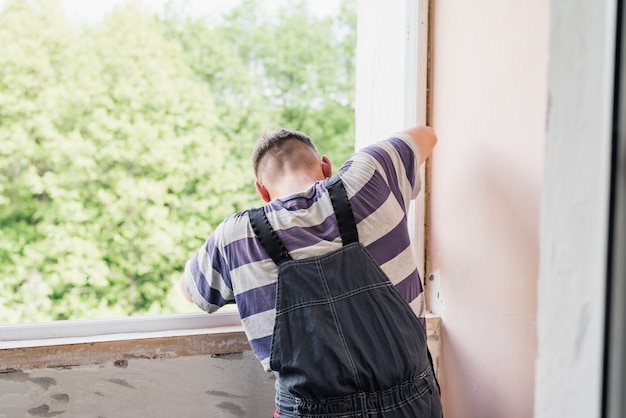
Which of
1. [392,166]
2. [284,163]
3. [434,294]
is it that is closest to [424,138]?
[392,166]

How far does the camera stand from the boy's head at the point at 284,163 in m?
1.54

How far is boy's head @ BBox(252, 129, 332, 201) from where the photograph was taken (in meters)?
1.54

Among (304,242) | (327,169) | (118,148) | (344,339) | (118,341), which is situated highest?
(327,169)

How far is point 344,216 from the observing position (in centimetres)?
135

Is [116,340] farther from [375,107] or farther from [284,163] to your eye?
[375,107]

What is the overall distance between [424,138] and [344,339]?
24.1 inches

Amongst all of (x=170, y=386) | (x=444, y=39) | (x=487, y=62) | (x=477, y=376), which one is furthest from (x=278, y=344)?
(x=444, y=39)

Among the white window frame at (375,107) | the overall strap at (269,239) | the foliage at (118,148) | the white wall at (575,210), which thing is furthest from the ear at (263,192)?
the foliage at (118,148)

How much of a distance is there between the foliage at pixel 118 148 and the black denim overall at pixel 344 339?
498cm

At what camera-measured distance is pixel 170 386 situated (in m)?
1.60

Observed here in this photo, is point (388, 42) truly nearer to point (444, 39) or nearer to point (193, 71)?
point (444, 39)

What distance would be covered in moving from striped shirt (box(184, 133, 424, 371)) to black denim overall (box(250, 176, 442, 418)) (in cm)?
3

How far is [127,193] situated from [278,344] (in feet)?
18.4

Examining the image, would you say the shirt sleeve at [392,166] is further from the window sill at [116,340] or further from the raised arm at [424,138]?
the window sill at [116,340]
